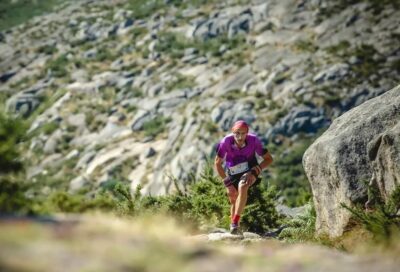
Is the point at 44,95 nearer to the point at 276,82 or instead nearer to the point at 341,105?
the point at 276,82

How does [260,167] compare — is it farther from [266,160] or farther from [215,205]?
[215,205]

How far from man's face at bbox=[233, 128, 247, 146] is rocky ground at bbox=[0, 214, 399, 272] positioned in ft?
15.8

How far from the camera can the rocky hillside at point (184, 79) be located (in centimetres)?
5225

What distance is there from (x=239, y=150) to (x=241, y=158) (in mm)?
155

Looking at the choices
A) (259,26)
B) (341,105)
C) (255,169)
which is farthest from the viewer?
(259,26)

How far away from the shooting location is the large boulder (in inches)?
A: 329

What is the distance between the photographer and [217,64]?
65.5m

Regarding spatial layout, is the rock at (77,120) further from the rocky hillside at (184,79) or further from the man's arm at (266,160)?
the man's arm at (266,160)

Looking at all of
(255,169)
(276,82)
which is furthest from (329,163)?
(276,82)

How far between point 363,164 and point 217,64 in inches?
2272

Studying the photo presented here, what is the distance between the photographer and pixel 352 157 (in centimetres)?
869

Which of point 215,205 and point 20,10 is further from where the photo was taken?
point 20,10

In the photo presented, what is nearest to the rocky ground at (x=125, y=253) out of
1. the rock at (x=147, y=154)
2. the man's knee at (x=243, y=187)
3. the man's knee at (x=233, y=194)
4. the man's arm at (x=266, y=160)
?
the man's knee at (x=243, y=187)

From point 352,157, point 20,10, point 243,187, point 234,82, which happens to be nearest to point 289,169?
point 234,82
